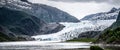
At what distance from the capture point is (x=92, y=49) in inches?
4028

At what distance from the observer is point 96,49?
320 ft

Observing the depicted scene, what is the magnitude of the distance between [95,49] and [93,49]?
9.73 feet

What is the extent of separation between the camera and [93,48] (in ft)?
332

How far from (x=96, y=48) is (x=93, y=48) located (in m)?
3.32

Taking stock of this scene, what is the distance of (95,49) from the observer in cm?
9825

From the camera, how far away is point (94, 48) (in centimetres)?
9994

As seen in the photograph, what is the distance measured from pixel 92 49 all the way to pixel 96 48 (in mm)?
4564

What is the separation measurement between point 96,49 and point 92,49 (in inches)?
185

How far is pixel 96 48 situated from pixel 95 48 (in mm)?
675

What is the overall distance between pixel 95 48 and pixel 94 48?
1451 millimetres

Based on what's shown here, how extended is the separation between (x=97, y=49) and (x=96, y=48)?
59 cm

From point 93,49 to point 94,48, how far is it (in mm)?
1337

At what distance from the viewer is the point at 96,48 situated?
97875 mm
